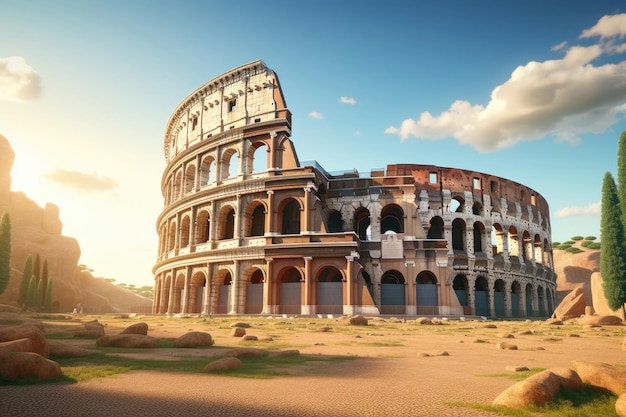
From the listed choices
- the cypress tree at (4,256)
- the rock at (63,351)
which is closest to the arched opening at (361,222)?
the rock at (63,351)

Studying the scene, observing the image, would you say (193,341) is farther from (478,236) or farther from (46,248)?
(46,248)

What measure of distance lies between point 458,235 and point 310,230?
1662cm

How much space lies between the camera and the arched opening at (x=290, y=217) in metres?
32.5

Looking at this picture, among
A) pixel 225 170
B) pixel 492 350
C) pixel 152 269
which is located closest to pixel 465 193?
pixel 225 170

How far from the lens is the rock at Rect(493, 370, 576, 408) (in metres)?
4.71

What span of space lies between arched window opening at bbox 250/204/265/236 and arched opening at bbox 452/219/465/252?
58.5 ft

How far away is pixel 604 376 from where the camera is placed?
5379 mm

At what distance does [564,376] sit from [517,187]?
39916 mm

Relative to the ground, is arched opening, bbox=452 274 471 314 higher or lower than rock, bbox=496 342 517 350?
higher

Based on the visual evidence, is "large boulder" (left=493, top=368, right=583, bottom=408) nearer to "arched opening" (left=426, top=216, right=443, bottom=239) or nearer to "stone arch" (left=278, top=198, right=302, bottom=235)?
"stone arch" (left=278, top=198, right=302, bottom=235)

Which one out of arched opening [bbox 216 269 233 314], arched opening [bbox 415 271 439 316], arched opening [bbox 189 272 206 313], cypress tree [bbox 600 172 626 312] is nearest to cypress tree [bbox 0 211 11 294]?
arched opening [bbox 189 272 206 313]

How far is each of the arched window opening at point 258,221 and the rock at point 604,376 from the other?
2802 centimetres

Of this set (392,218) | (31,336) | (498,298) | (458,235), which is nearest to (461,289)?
(498,298)

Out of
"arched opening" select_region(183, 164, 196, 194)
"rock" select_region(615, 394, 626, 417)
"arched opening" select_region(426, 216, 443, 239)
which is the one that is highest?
"arched opening" select_region(183, 164, 196, 194)
